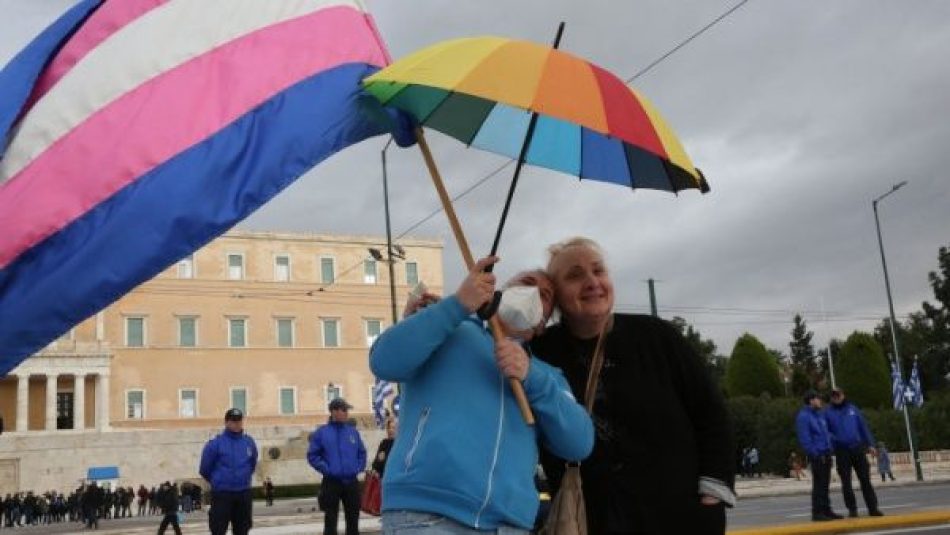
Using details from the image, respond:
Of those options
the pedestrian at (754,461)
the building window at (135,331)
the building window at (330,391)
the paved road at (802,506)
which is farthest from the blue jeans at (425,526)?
the building window at (330,391)

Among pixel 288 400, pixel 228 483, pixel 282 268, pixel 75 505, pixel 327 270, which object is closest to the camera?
pixel 228 483

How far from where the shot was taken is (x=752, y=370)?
176ft

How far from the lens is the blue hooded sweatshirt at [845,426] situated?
12641mm

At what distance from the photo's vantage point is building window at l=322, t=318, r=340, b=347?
221 feet

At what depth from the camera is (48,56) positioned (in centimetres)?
392

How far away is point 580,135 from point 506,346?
1.56 meters

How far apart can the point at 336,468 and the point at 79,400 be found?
52599 millimetres

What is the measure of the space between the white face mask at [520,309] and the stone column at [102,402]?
6065cm

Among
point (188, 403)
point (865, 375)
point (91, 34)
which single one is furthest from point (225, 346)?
point (91, 34)

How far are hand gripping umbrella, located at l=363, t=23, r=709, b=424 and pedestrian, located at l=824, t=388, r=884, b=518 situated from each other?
950 cm

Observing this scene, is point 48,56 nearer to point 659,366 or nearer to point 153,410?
point 659,366

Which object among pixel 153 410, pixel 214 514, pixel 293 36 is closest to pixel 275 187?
pixel 293 36

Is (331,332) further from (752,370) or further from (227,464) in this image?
(227,464)

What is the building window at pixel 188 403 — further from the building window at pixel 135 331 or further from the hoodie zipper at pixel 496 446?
the hoodie zipper at pixel 496 446
